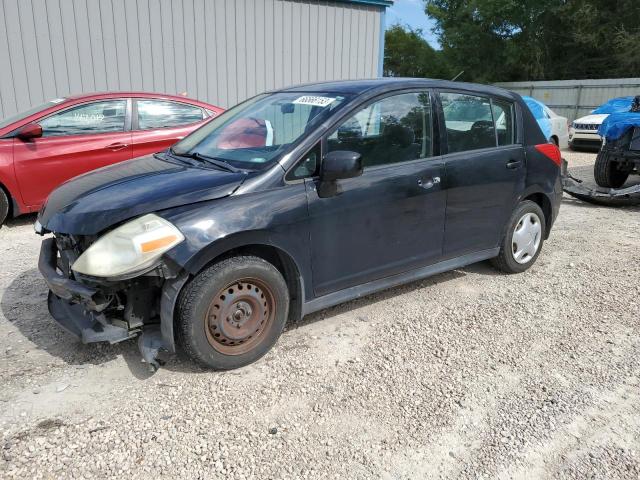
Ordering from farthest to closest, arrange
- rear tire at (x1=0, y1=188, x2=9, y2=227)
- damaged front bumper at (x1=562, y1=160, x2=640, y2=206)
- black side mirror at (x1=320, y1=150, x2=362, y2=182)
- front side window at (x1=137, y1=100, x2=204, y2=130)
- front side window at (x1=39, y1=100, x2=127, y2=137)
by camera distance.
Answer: damaged front bumper at (x1=562, y1=160, x2=640, y2=206)
front side window at (x1=137, y1=100, x2=204, y2=130)
front side window at (x1=39, y1=100, x2=127, y2=137)
rear tire at (x1=0, y1=188, x2=9, y2=227)
black side mirror at (x1=320, y1=150, x2=362, y2=182)

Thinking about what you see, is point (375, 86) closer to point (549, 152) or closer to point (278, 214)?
point (278, 214)

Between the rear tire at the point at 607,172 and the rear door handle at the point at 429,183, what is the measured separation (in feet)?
18.2

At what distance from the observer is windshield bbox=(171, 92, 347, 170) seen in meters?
3.29

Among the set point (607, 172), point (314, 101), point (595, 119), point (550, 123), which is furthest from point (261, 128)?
point (595, 119)

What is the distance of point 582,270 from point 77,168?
557 centimetres

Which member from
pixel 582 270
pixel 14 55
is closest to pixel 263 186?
pixel 582 270

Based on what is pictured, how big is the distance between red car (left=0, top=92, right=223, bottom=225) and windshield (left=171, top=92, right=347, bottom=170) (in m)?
2.68

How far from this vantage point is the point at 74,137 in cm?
615

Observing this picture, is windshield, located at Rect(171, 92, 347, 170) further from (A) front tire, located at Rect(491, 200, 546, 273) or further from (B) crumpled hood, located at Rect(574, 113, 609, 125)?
(B) crumpled hood, located at Rect(574, 113, 609, 125)

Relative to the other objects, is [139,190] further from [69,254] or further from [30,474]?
[30,474]

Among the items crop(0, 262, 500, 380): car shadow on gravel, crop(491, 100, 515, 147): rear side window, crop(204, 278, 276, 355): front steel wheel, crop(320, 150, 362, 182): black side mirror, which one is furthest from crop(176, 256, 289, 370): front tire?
crop(491, 100, 515, 147): rear side window

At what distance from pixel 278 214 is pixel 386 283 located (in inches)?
41.9

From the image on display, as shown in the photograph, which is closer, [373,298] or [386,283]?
[386,283]

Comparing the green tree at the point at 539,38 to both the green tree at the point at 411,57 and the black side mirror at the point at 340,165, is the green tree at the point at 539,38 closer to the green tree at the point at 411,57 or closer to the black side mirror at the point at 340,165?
the green tree at the point at 411,57
